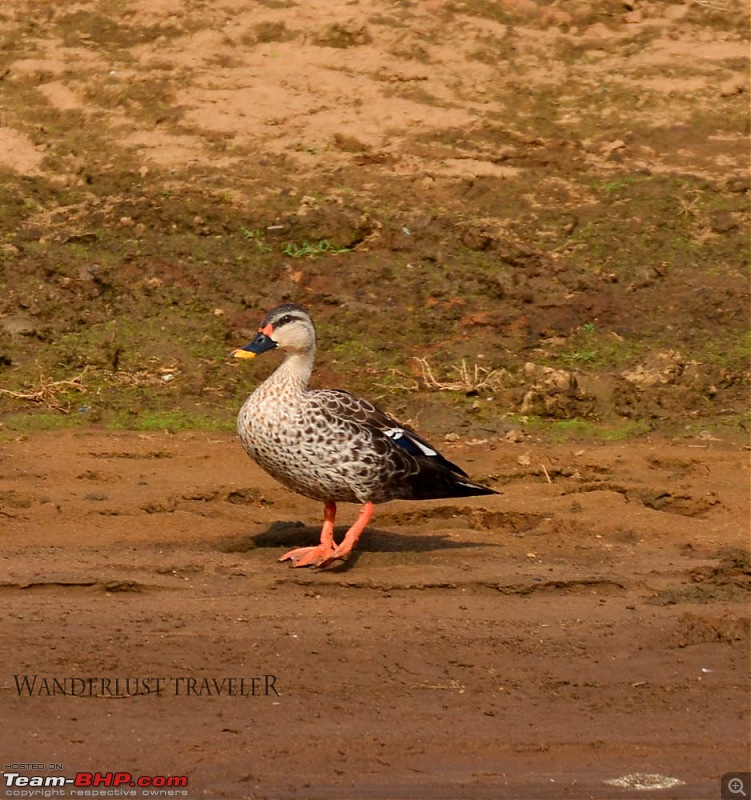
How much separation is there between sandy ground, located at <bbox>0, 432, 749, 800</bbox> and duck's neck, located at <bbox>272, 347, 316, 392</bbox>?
33.1 inches

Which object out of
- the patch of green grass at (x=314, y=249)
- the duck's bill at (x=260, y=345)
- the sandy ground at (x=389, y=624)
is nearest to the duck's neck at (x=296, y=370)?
the duck's bill at (x=260, y=345)

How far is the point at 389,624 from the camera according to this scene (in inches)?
296

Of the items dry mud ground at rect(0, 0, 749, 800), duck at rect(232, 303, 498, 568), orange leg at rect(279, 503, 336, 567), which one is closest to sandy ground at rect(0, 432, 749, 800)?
dry mud ground at rect(0, 0, 749, 800)

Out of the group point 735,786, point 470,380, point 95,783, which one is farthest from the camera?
point 470,380

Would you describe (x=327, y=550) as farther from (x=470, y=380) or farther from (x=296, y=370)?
(x=470, y=380)

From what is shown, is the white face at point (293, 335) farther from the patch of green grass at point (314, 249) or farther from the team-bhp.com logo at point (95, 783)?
the patch of green grass at point (314, 249)

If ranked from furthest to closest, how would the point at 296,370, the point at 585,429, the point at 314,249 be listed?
1. the point at 314,249
2. the point at 585,429
3. the point at 296,370

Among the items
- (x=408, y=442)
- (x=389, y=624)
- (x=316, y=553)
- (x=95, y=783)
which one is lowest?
(x=316, y=553)

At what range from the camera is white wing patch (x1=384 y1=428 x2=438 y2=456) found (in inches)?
341

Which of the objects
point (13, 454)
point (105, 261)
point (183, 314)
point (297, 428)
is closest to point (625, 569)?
point (297, 428)

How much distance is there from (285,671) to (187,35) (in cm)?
894

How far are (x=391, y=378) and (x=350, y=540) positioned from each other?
331cm

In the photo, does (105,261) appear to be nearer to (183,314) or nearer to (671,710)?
(183,314)

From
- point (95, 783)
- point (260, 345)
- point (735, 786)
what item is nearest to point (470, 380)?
point (260, 345)
